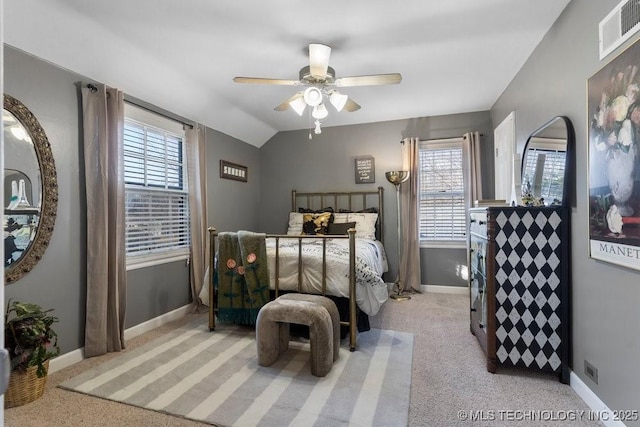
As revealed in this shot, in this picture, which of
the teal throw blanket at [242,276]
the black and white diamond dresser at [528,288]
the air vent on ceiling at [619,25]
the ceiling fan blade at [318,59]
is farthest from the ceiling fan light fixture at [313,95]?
the air vent on ceiling at [619,25]

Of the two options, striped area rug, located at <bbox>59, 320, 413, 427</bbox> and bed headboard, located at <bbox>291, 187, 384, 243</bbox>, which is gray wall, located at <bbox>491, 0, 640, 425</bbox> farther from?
bed headboard, located at <bbox>291, 187, 384, 243</bbox>

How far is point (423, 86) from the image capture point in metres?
3.46

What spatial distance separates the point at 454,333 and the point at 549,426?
1248 millimetres

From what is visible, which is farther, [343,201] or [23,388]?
[343,201]

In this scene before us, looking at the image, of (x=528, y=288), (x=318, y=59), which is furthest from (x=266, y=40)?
(x=528, y=288)

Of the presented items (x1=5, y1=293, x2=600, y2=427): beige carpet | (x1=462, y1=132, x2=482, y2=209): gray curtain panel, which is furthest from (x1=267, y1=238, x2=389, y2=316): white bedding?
(x1=462, y1=132, x2=482, y2=209): gray curtain panel

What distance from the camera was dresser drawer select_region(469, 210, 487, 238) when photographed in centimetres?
242

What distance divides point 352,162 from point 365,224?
40.0 inches

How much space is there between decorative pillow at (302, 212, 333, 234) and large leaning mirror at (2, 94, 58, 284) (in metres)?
2.73

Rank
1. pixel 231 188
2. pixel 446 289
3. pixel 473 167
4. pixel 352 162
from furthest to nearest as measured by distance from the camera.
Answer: pixel 352 162, pixel 231 188, pixel 446 289, pixel 473 167

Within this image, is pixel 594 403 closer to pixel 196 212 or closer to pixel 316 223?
pixel 316 223

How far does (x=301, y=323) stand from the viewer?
7.45ft

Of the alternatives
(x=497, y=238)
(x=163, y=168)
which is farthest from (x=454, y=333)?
(x=163, y=168)

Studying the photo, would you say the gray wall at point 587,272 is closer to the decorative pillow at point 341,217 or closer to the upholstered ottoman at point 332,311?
the upholstered ottoman at point 332,311
